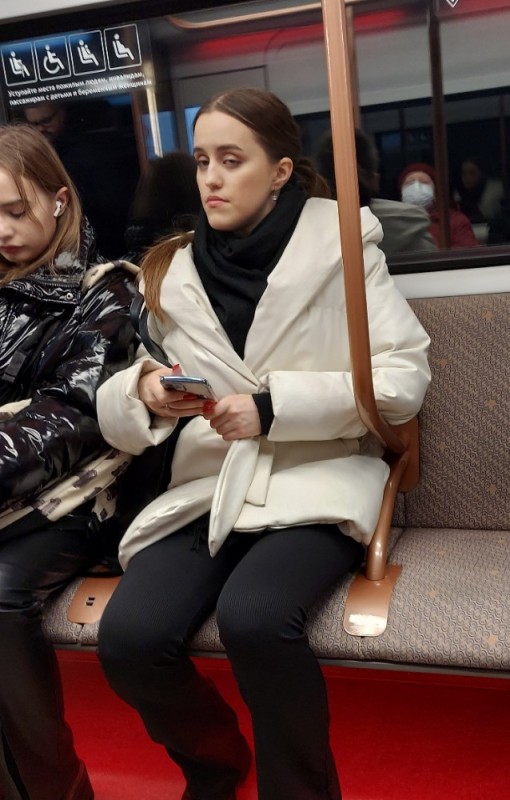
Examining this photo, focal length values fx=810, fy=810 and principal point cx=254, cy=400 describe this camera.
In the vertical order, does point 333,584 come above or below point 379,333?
below

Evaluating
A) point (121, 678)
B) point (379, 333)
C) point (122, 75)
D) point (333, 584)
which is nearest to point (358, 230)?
point (379, 333)

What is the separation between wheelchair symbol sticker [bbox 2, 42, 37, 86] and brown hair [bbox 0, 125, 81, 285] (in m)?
0.45

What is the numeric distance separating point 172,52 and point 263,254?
960 millimetres

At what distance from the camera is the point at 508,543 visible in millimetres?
2098

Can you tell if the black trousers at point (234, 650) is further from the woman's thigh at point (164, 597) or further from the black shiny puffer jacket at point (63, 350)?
the black shiny puffer jacket at point (63, 350)

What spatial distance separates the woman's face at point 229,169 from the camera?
198 cm

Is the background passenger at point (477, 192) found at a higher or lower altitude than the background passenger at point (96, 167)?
lower

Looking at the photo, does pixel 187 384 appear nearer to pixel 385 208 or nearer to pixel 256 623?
pixel 256 623

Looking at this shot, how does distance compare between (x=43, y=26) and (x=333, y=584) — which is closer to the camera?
(x=333, y=584)

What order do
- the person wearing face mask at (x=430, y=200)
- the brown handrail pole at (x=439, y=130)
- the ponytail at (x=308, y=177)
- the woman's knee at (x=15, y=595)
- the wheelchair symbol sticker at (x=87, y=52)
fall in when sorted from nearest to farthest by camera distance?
the woman's knee at (x=15, y=595), the ponytail at (x=308, y=177), the brown handrail pole at (x=439, y=130), the person wearing face mask at (x=430, y=200), the wheelchair symbol sticker at (x=87, y=52)

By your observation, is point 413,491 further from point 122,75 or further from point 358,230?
point 122,75

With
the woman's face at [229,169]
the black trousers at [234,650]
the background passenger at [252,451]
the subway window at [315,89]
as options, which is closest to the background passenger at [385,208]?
the subway window at [315,89]

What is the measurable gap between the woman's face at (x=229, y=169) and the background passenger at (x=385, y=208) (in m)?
0.50

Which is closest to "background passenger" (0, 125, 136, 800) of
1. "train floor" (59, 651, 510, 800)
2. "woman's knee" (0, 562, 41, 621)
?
"woman's knee" (0, 562, 41, 621)
